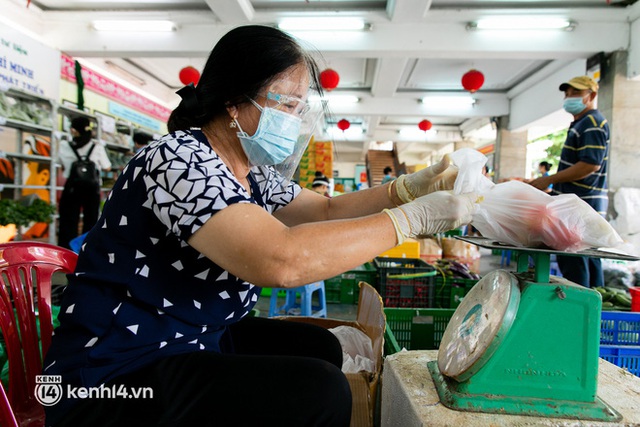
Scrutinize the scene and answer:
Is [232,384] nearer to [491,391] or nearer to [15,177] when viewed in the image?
[491,391]

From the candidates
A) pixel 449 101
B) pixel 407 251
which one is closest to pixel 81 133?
pixel 407 251

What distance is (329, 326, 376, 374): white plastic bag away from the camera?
1.61 metres

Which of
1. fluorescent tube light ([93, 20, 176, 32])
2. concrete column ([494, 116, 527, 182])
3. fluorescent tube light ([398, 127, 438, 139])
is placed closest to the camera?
fluorescent tube light ([93, 20, 176, 32])

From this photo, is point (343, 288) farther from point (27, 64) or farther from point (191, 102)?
point (27, 64)

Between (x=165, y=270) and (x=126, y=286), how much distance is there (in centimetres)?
9

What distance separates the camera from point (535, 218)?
0.95 meters

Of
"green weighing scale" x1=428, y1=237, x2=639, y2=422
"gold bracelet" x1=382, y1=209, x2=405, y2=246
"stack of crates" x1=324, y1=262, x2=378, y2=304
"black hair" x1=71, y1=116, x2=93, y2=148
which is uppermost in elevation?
"black hair" x1=71, y1=116, x2=93, y2=148

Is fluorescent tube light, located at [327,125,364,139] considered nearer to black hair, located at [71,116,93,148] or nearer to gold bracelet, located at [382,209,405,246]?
black hair, located at [71,116,93,148]

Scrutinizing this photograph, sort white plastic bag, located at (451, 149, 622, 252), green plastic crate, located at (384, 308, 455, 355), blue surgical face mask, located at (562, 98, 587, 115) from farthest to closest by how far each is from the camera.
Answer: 1. blue surgical face mask, located at (562, 98, 587, 115)
2. green plastic crate, located at (384, 308, 455, 355)
3. white plastic bag, located at (451, 149, 622, 252)

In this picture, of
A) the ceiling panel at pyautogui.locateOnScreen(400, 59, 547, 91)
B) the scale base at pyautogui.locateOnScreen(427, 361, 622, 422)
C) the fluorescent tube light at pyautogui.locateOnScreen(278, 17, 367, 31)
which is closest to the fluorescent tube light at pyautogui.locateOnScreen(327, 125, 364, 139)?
the ceiling panel at pyautogui.locateOnScreen(400, 59, 547, 91)

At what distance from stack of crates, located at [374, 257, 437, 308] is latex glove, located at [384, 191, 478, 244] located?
207cm

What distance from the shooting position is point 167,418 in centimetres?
82

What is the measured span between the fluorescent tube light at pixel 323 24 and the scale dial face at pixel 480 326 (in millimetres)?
5229

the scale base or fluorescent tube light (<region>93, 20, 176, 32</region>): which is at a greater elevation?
fluorescent tube light (<region>93, 20, 176, 32</region>)
